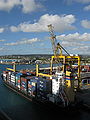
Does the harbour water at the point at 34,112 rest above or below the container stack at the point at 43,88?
below

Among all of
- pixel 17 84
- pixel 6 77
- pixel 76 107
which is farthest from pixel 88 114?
pixel 6 77

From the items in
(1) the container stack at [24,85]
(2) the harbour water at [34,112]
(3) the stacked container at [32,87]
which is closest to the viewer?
(2) the harbour water at [34,112]

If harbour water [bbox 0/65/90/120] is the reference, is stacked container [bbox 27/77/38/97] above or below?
above

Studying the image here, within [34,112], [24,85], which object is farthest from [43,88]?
[24,85]

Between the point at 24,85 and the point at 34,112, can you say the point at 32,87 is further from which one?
the point at 34,112

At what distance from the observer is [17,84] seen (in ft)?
140

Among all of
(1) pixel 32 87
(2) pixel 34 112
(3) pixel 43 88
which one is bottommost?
(2) pixel 34 112

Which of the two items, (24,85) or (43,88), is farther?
(24,85)

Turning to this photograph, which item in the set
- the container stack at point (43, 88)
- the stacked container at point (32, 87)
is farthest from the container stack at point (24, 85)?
the container stack at point (43, 88)

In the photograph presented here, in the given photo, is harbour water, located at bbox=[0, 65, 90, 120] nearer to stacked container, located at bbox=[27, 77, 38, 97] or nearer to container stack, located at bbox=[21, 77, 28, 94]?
stacked container, located at bbox=[27, 77, 38, 97]

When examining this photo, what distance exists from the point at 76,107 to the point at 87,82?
2106 centimetres

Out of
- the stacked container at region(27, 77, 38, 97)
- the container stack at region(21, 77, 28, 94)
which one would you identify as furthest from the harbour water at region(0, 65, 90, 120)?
the container stack at region(21, 77, 28, 94)

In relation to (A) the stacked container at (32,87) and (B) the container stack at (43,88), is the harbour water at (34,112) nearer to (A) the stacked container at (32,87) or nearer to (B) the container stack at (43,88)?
(A) the stacked container at (32,87)

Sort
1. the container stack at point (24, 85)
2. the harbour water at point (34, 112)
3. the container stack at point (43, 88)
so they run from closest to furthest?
the harbour water at point (34, 112) → the container stack at point (43, 88) → the container stack at point (24, 85)
